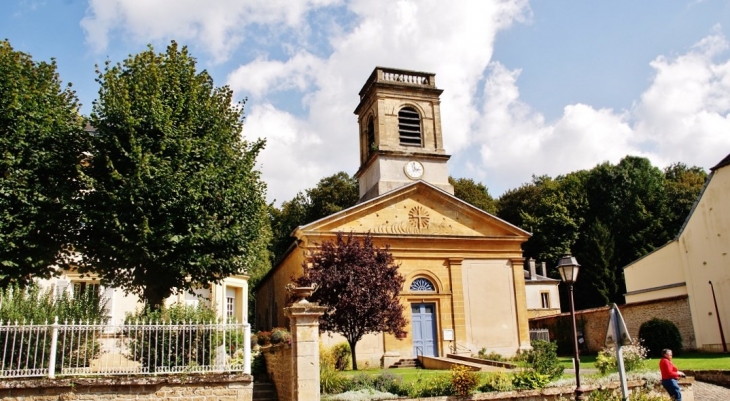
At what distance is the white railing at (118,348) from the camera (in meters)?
11.1

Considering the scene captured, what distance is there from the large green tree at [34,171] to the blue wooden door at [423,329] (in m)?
13.8

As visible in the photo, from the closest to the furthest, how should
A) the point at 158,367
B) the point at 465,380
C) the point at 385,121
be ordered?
the point at 158,367 → the point at 465,380 → the point at 385,121

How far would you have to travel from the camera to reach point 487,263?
25.2 meters

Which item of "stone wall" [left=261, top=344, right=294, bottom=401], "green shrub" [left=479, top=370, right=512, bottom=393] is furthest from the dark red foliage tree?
"green shrub" [left=479, top=370, right=512, bottom=393]

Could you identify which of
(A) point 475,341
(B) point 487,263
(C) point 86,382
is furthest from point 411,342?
(C) point 86,382

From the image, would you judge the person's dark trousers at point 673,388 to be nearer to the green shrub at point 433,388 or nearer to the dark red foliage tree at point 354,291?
the green shrub at point 433,388

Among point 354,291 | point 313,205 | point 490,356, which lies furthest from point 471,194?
point 354,291

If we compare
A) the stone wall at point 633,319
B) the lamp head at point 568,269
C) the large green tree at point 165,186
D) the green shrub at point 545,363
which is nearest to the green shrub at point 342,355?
the large green tree at point 165,186

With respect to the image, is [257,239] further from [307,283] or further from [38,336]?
[38,336]

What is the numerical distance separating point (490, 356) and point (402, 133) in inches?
454

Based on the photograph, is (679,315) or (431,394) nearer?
(431,394)

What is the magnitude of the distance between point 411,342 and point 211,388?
13.1 m

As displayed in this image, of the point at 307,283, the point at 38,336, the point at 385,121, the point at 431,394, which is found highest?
the point at 385,121

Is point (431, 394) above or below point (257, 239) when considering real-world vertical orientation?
below
